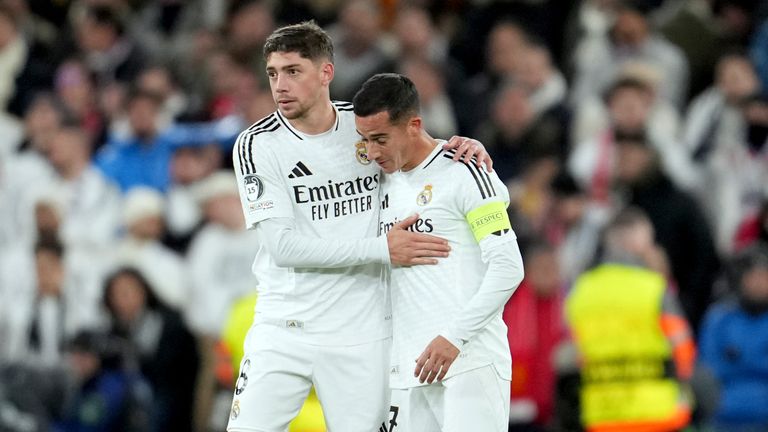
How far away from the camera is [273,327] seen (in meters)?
7.60

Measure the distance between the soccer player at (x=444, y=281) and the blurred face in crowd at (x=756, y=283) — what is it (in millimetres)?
3705

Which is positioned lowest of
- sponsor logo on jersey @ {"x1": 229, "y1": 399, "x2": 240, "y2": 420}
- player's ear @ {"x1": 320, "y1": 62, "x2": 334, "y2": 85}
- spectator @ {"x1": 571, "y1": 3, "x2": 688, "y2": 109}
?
sponsor logo on jersey @ {"x1": 229, "y1": 399, "x2": 240, "y2": 420}

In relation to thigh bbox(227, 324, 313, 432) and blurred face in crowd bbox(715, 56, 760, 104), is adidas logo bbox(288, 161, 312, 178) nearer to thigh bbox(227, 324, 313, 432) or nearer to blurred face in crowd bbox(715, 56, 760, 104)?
thigh bbox(227, 324, 313, 432)

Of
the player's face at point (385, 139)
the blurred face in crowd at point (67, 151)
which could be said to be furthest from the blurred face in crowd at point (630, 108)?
the player's face at point (385, 139)

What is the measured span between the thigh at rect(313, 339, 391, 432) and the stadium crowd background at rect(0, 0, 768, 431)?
307cm

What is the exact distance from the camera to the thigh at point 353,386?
24.8ft

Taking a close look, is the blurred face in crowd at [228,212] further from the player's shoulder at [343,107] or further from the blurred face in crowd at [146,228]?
the player's shoulder at [343,107]

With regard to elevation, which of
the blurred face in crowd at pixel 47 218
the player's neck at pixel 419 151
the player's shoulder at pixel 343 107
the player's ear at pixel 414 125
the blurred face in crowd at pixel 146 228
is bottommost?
the player's neck at pixel 419 151

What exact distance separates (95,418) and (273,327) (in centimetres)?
523

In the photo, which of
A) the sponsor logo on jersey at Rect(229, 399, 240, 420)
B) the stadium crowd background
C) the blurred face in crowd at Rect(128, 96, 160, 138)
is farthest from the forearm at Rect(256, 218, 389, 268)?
the blurred face in crowd at Rect(128, 96, 160, 138)

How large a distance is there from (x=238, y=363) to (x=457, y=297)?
11.4ft

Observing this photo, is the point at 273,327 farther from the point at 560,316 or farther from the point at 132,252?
the point at 132,252

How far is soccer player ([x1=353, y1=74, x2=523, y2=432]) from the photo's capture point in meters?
→ 7.21

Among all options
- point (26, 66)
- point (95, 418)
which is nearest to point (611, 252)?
point (95, 418)
